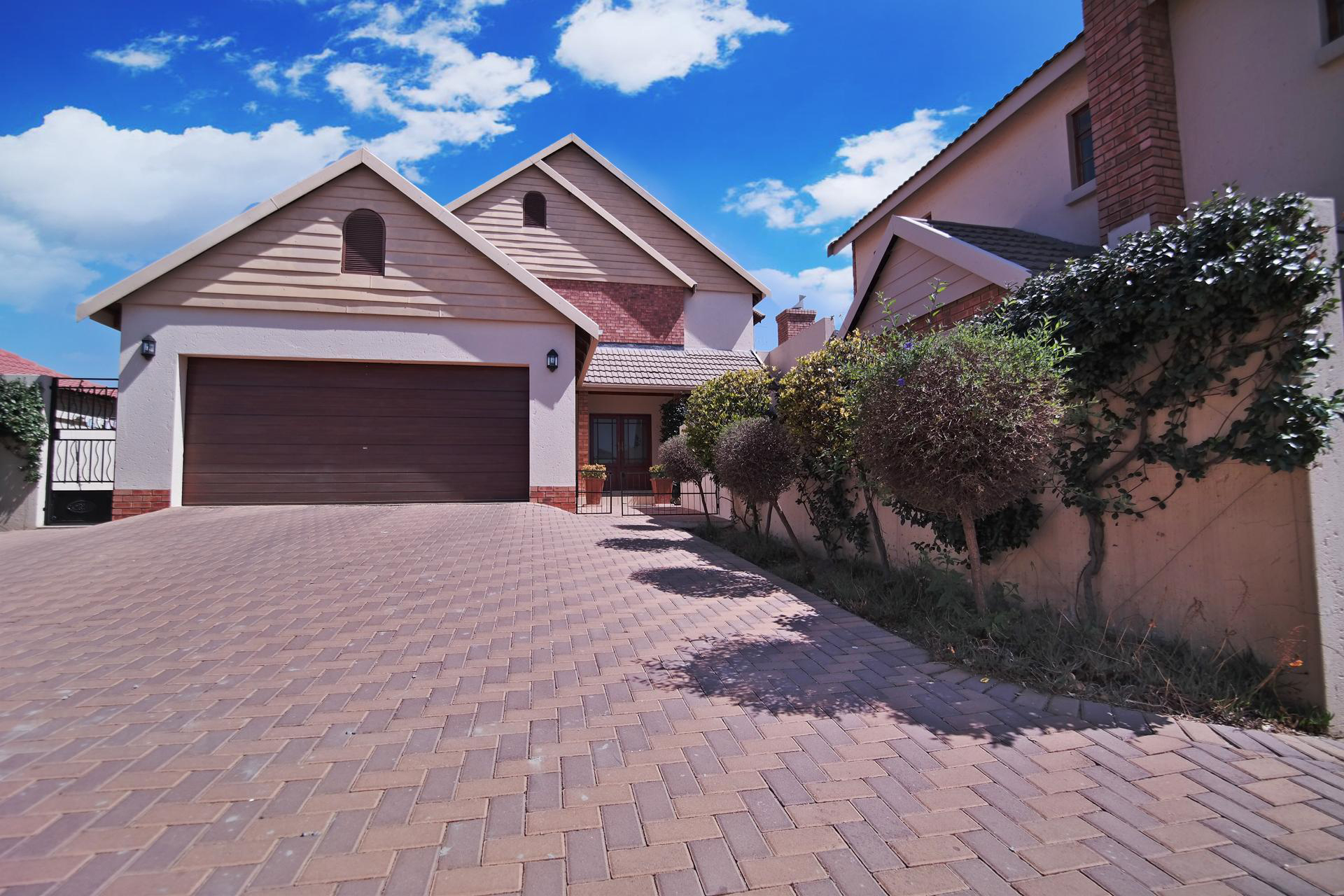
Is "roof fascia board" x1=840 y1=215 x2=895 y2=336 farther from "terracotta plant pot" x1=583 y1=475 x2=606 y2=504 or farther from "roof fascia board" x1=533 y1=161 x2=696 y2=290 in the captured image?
"roof fascia board" x1=533 y1=161 x2=696 y2=290

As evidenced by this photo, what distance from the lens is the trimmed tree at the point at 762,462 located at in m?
7.98

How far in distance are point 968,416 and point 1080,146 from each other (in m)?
7.16

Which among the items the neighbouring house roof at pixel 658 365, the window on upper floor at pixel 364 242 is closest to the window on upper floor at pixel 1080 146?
the neighbouring house roof at pixel 658 365

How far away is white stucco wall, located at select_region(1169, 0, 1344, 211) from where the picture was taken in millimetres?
5824

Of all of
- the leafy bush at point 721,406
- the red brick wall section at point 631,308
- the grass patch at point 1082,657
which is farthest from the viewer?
the red brick wall section at point 631,308

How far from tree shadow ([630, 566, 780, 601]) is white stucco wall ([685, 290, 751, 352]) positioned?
41.4ft

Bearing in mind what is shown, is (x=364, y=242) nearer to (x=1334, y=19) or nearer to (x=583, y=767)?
(x=583, y=767)

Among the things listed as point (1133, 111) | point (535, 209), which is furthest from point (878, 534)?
point (535, 209)

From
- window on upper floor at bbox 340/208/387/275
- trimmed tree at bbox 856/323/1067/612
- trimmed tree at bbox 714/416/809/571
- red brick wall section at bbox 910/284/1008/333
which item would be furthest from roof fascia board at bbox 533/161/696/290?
trimmed tree at bbox 856/323/1067/612

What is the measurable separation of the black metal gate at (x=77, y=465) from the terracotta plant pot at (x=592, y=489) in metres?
8.24

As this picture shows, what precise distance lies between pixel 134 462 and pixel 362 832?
32.7 feet

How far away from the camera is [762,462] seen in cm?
801

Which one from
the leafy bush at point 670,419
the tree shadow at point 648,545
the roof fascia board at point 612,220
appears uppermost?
the roof fascia board at point 612,220

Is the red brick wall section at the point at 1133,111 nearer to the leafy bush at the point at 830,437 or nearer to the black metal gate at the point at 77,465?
the leafy bush at the point at 830,437
